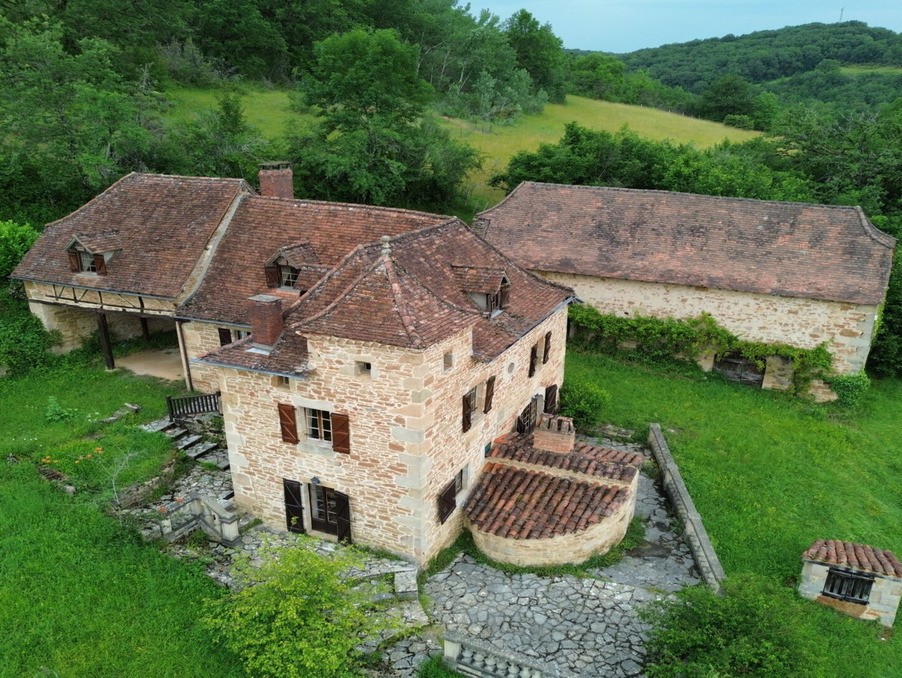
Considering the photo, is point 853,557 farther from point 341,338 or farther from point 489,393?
point 341,338

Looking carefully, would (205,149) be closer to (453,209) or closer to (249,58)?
(453,209)

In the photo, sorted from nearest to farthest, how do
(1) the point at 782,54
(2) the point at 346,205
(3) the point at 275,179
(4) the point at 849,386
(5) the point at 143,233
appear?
(2) the point at 346,205 < (3) the point at 275,179 < (5) the point at 143,233 < (4) the point at 849,386 < (1) the point at 782,54

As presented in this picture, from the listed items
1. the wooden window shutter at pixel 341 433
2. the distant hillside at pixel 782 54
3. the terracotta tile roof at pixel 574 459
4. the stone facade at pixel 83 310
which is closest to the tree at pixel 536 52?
the distant hillside at pixel 782 54

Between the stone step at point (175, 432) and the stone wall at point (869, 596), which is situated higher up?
the stone step at point (175, 432)

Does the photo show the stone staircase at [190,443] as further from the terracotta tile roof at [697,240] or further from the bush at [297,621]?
the terracotta tile roof at [697,240]

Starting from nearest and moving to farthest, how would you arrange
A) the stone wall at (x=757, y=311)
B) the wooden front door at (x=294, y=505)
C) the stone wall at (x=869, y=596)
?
the stone wall at (x=869, y=596) → the wooden front door at (x=294, y=505) → the stone wall at (x=757, y=311)

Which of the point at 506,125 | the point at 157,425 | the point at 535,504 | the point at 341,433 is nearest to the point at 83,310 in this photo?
the point at 157,425
